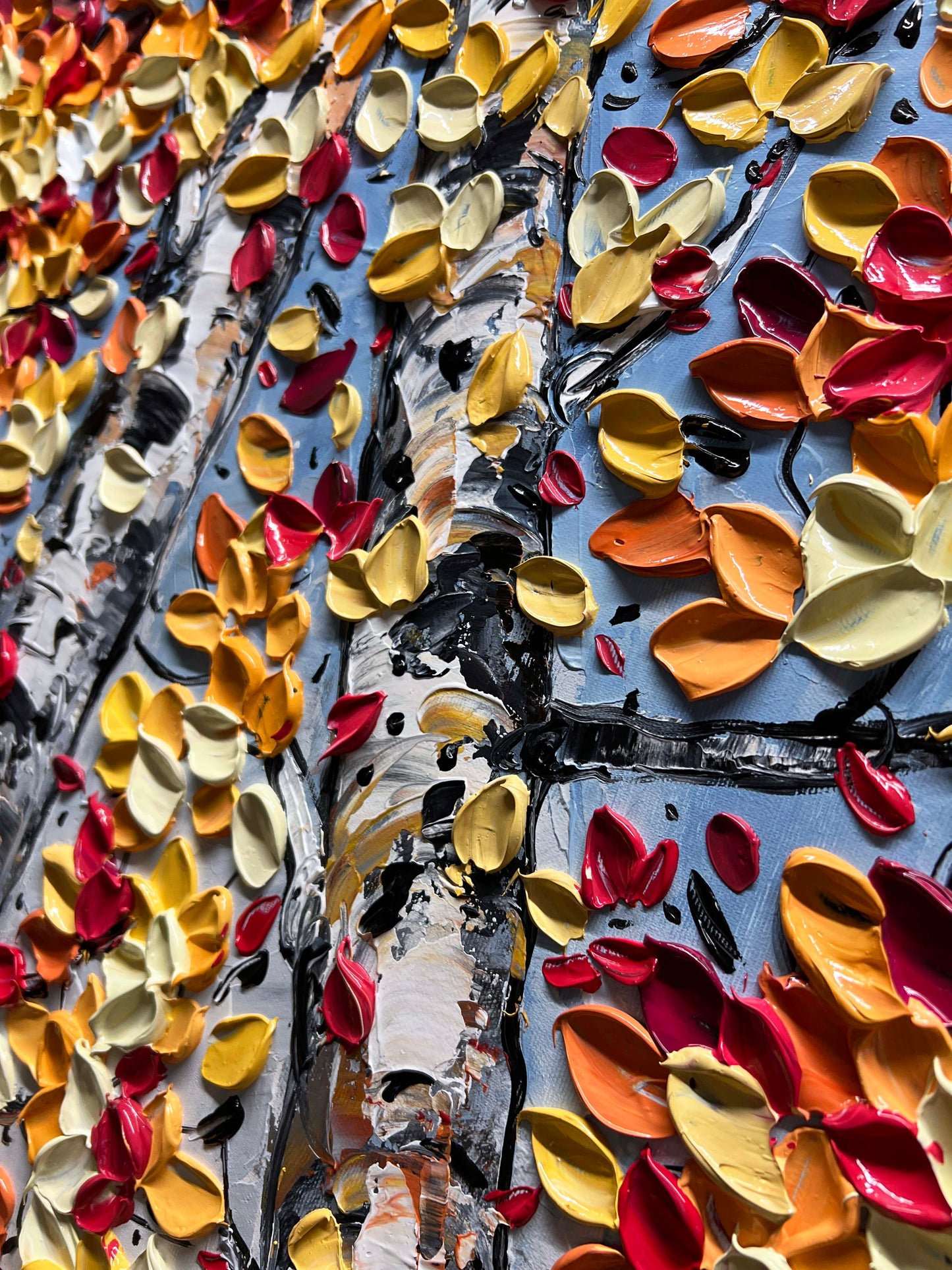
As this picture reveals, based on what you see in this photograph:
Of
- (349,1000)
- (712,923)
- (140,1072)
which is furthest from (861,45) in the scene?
(140,1072)

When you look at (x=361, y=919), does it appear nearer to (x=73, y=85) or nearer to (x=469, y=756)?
(x=469, y=756)

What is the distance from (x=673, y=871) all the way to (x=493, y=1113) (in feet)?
0.42

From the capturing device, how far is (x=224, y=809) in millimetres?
486

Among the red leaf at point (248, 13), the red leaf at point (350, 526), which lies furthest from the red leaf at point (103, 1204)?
the red leaf at point (248, 13)

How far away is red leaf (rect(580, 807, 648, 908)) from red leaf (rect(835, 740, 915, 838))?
0.26 feet

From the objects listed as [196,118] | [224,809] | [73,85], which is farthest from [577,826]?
[73,85]

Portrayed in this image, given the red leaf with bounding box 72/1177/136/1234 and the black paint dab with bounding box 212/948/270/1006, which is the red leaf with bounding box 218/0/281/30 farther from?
the red leaf with bounding box 72/1177/136/1234

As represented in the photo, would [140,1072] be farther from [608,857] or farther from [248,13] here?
[248,13]

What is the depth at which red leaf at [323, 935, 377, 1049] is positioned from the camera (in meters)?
0.42

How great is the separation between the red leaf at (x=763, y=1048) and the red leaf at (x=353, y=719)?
20 cm

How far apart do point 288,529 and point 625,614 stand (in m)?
0.20

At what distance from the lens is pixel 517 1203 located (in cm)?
37

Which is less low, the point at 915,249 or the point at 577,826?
the point at 915,249

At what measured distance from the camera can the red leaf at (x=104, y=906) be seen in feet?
1.65
